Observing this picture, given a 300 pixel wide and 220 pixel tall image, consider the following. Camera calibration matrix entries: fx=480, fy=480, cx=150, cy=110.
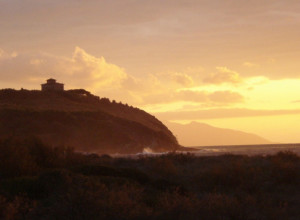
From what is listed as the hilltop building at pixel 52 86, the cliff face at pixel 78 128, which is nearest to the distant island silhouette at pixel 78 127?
the cliff face at pixel 78 128

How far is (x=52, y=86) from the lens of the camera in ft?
470

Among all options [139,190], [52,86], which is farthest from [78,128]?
[139,190]

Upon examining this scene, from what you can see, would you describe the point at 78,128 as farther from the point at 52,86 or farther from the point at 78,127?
the point at 52,86

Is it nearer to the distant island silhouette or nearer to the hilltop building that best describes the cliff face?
the distant island silhouette

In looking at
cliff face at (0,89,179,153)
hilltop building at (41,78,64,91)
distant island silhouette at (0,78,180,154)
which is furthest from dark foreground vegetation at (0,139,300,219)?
hilltop building at (41,78,64,91)

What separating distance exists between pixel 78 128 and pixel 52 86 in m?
42.7

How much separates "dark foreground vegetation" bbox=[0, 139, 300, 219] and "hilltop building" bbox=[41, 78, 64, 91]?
374 ft

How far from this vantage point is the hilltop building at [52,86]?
141738 millimetres

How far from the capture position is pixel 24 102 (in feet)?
422

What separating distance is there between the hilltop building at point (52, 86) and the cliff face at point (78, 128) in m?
11.5

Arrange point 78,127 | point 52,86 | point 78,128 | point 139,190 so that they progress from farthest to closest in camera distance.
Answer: point 52,86 → point 78,127 → point 78,128 → point 139,190

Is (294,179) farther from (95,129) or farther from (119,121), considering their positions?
(119,121)

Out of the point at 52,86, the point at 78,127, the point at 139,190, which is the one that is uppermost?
the point at 52,86

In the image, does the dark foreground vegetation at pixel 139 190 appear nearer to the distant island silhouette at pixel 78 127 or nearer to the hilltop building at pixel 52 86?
the distant island silhouette at pixel 78 127
